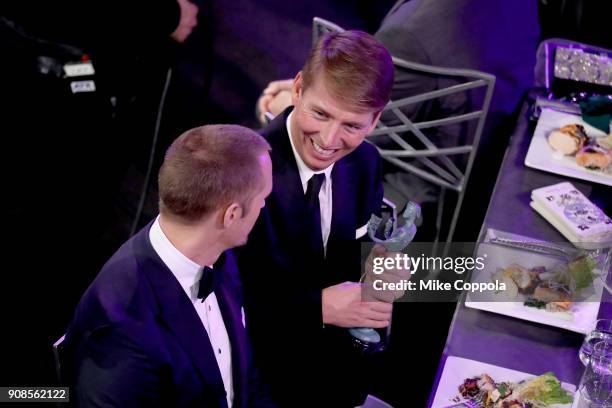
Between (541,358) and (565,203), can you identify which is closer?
(541,358)

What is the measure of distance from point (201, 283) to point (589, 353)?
96cm

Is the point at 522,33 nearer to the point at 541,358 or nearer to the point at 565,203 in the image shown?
the point at 565,203

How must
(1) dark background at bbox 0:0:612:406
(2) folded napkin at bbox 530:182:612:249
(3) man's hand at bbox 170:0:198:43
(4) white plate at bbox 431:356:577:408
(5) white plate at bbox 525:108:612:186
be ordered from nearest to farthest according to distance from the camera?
(4) white plate at bbox 431:356:577:408 → (2) folded napkin at bbox 530:182:612:249 → (5) white plate at bbox 525:108:612:186 → (1) dark background at bbox 0:0:612:406 → (3) man's hand at bbox 170:0:198:43

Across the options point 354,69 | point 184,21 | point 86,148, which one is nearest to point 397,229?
point 354,69

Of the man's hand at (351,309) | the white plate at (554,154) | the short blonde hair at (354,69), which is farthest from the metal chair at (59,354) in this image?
the white plate at (554,154)

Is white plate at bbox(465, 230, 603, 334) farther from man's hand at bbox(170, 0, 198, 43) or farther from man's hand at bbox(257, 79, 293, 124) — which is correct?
man's hand at bbox(170, 0, 198, 43)

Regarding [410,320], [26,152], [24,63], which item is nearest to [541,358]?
[410,320]

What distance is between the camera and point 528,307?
1.91 metres

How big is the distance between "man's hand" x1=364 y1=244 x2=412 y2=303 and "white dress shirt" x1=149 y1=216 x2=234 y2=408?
0.41m

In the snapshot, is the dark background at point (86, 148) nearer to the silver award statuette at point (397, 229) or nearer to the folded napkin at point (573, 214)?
the folded napkin at point (573, 214)

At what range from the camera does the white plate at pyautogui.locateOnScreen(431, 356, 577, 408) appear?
171cm

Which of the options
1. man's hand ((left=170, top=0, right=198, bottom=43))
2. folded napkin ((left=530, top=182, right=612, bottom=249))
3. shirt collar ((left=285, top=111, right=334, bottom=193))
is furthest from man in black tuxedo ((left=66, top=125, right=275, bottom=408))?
man's hand ((left=170, top=0, right=198, bottom=43))

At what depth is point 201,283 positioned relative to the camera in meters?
1.59

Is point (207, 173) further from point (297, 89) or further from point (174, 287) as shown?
point (297, 89)
